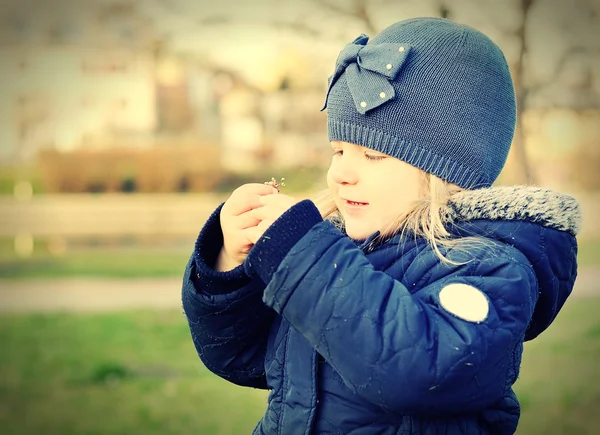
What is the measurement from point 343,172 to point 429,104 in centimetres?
25

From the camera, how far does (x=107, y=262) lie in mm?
9383

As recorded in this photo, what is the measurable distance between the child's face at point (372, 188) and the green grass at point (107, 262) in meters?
7.11

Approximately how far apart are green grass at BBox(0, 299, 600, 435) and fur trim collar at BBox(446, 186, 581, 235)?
3.02 m

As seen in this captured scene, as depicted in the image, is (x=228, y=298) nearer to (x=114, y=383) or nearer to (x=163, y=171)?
(x=114, y=383)

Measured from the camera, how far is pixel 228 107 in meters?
10.9

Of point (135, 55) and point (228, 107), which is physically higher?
point (135, 55)

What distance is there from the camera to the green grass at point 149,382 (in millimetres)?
4461

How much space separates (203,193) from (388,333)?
10.1 m

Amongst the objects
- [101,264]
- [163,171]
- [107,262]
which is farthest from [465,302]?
[163,171]

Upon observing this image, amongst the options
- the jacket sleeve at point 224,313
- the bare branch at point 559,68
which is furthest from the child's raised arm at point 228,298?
the bare branch at point 559,68

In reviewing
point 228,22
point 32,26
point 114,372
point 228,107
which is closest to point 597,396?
point 114,372

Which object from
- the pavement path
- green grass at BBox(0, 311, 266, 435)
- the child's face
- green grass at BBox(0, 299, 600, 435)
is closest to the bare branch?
green grass at BBox(0, 299, 600, 435)

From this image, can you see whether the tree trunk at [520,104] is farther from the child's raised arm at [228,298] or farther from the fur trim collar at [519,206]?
the child's raised arm at [228,298]

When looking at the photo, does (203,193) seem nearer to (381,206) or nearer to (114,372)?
(114,372)
